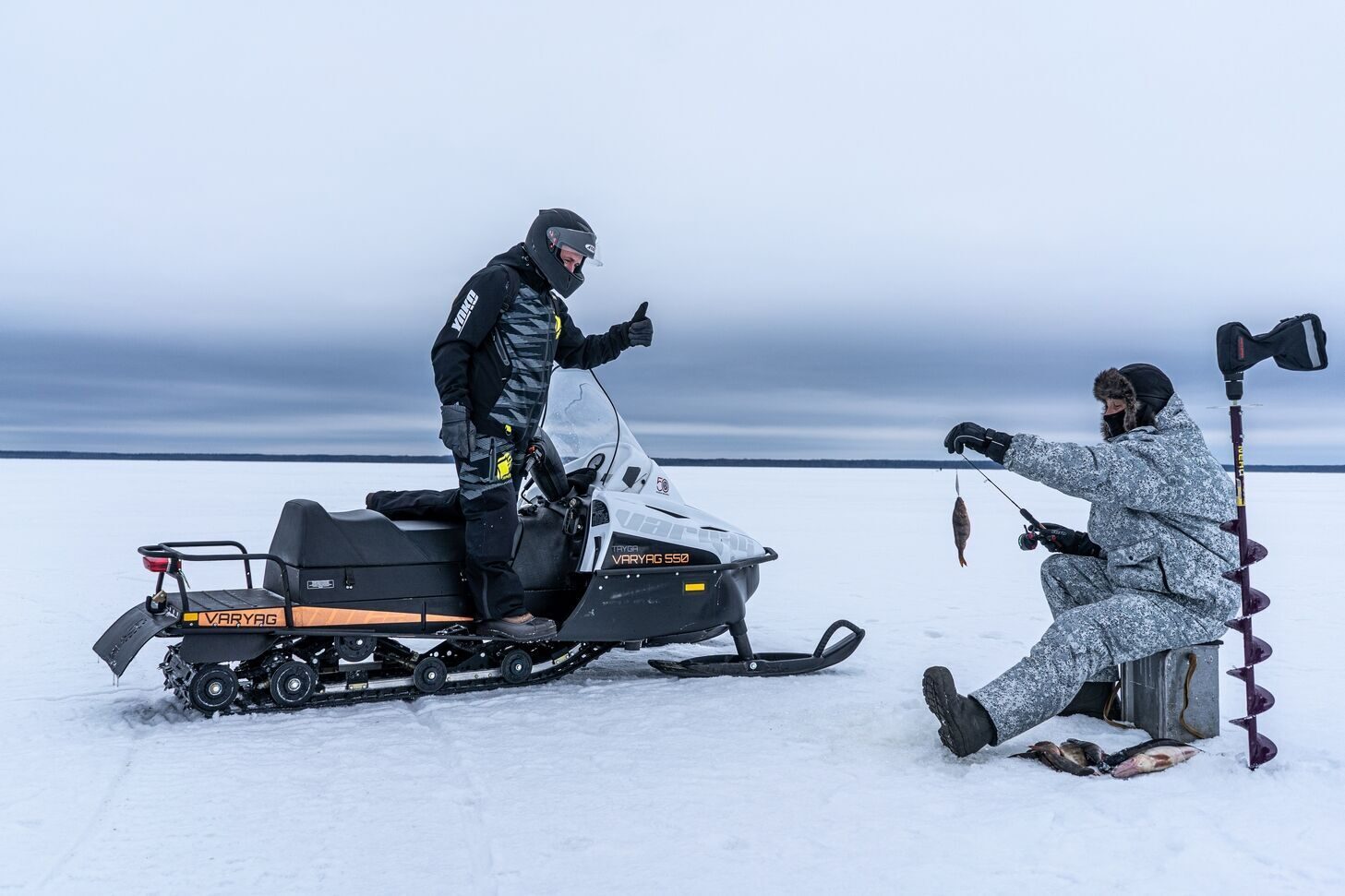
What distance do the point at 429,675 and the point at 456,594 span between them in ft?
1.16

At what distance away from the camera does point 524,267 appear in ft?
14.1

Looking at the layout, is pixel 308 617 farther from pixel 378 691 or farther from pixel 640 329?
pixel 640 329

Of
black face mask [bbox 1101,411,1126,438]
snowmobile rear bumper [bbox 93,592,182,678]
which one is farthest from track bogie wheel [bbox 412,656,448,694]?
black face mask [bbox 1101,411,1126,438]

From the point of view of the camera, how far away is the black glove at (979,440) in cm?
328

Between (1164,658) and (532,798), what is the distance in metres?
2.26

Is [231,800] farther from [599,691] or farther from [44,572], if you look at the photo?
[44,572]

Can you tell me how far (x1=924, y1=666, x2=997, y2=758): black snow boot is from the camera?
3.14 m

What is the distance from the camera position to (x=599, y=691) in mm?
4352

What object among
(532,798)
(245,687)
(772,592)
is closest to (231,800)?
(532,798)

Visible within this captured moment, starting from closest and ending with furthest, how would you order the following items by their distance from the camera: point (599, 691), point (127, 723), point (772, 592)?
point (127, 723)
point (599, 691)
point (772, 592)

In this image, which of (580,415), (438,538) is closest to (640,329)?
(580,415)

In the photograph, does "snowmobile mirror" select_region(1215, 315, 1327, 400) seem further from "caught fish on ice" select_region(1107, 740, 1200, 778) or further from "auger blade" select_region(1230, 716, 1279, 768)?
"caught fish on ice" select_region(1107, 740, 1200, 778)

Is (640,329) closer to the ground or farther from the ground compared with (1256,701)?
farther from the ground

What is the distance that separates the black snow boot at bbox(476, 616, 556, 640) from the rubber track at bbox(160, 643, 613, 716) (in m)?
0.29
